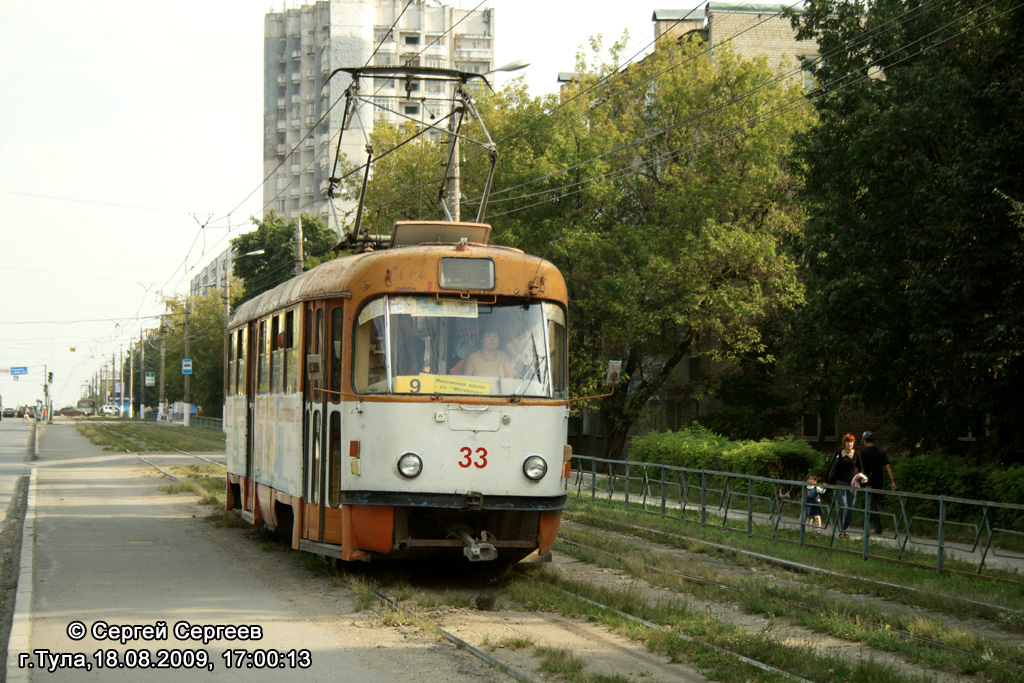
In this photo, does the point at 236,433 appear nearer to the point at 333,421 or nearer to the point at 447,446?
the point at 333,421

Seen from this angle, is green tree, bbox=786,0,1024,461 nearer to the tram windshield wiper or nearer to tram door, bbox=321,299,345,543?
the tram windshield wiper

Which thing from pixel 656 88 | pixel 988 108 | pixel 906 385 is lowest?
pixel 906 385

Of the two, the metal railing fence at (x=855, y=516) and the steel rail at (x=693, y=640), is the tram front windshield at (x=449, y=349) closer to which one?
the steel rail at (x=693, y=640)

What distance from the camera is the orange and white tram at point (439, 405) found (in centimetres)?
1055

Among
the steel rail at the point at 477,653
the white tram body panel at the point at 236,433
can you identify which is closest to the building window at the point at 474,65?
the white tram body panel at the point at 236,433

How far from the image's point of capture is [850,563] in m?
14.1

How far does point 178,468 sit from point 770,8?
2784 centimetres

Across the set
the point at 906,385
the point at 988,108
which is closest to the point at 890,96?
the point at 988,108

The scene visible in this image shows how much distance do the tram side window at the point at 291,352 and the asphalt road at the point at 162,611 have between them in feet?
6.87

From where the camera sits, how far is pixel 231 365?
18.3 meters

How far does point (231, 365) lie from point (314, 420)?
6.90 m

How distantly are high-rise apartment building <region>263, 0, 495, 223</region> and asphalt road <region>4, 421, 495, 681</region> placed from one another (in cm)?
8213

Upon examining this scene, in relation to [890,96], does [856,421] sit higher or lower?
lower

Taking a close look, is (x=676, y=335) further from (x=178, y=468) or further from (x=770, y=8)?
(x=770, y=8)
